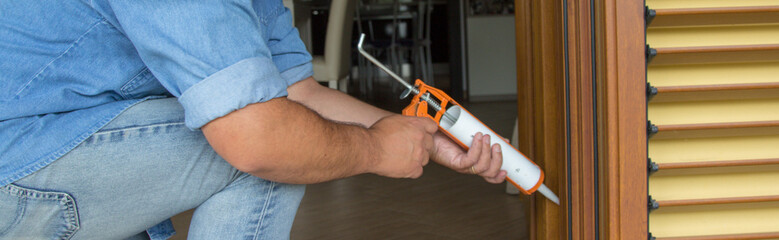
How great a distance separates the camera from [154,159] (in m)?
0.79

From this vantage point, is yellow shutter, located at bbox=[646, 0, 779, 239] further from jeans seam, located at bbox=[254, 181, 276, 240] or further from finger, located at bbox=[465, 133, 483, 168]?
jeans seam, located at bbox=[254, 181, 276, 240]

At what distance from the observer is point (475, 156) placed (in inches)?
39.3

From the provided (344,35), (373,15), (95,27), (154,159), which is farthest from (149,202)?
(373,15)

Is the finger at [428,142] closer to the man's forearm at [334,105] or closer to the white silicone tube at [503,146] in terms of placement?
the white silicone tube at [503,146]

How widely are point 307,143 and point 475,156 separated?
1.09 feet

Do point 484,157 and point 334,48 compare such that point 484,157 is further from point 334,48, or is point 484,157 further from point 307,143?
point 334,48

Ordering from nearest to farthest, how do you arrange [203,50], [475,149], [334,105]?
[203,50], [475,149], [334,105]

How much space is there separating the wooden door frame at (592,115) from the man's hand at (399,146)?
220 mm

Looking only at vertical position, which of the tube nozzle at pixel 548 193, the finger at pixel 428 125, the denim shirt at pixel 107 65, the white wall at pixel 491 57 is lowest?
the white wall at pixel 491 57

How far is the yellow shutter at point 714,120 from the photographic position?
2.70ft

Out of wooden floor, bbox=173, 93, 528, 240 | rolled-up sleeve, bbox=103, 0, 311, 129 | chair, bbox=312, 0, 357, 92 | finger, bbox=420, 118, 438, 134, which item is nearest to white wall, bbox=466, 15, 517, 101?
chair, bbox=312, 0, 357, 92

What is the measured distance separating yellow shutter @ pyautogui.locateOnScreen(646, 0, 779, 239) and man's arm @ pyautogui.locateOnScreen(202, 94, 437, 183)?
0.30m

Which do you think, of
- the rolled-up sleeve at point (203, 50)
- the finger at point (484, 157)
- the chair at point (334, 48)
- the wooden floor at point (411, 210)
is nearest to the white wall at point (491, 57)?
the chair at point (334, 48)

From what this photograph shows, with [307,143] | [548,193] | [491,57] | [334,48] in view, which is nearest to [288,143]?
[307,143]
